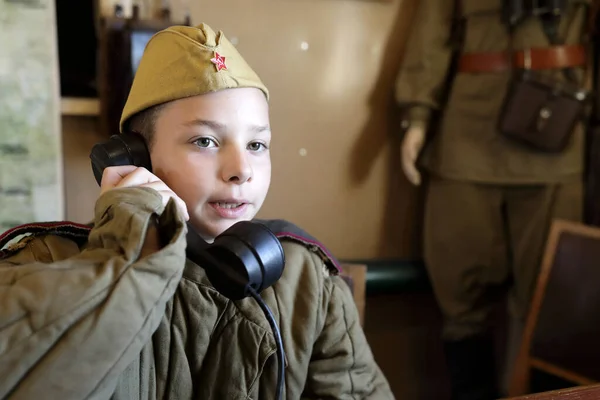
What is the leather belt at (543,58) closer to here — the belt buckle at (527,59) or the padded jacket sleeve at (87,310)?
the belt buckle at (527,59)

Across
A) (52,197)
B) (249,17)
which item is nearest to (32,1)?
(52,197)

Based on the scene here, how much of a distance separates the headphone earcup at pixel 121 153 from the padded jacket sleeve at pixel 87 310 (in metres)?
0.19

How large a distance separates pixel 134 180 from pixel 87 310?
0.23 m

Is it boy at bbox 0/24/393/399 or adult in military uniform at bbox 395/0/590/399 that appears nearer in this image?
boy at bbox 0/24/393/399

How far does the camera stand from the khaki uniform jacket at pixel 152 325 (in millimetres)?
532

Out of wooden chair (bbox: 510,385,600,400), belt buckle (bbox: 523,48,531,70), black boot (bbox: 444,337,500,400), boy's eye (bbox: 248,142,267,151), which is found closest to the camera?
wooden chair (bbox: 510,385,600,400)

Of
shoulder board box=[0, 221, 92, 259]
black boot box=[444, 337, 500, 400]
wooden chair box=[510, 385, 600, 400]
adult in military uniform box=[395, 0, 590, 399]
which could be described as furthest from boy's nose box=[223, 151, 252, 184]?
black boot box=[444, 337, 500, 400]

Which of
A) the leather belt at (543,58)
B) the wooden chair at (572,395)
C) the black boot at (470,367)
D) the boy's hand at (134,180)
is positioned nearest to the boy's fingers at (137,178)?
the boy's hand at (134,180)

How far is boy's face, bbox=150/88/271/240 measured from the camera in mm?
791

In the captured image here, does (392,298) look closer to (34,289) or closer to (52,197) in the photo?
(52,197)

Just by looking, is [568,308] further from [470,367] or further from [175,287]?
[175,287]

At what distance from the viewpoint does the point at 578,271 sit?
1.46 meters

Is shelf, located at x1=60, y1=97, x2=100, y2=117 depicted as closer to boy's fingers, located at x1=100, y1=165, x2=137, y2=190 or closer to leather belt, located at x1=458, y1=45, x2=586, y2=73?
boy's fingers, located at x1=100, y1=165, x2=137, y2=190

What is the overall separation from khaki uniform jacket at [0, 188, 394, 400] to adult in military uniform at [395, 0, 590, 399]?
0.76 metres
